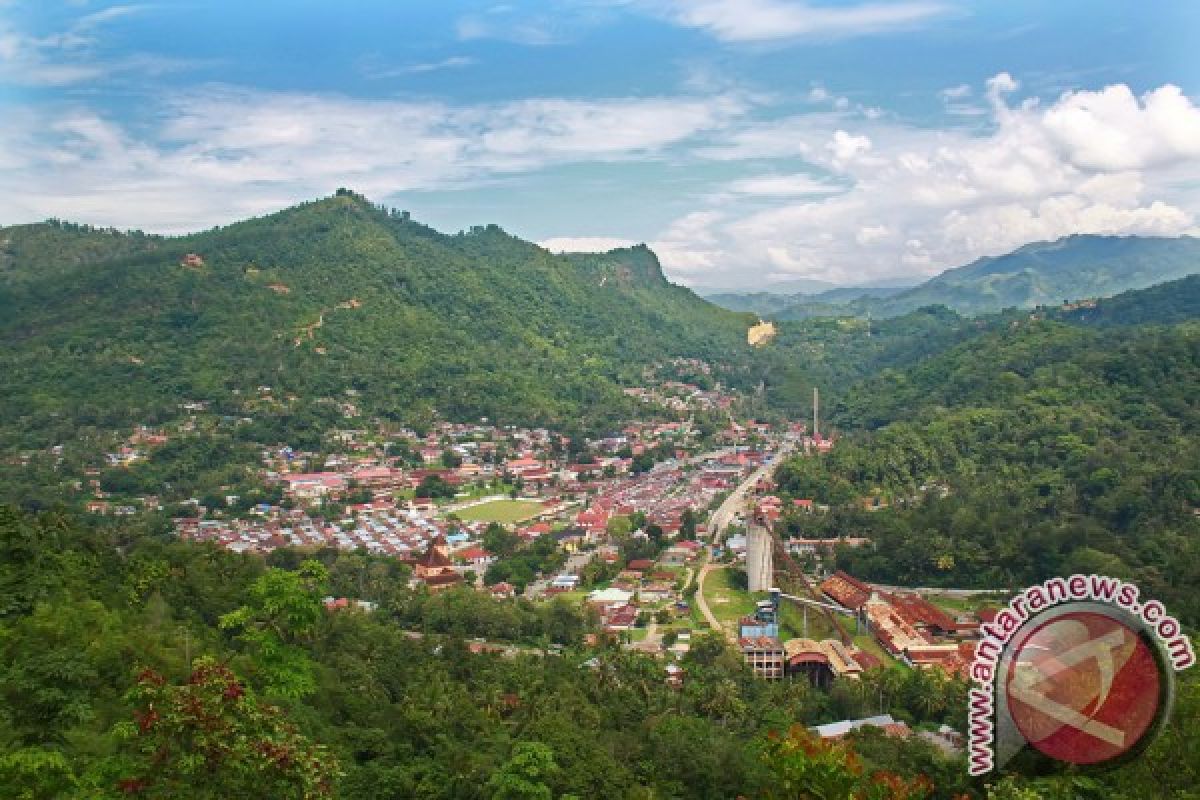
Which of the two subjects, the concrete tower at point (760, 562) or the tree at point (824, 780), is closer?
the tree at point (824, 780)

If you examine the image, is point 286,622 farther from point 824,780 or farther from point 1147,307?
point 1147,307

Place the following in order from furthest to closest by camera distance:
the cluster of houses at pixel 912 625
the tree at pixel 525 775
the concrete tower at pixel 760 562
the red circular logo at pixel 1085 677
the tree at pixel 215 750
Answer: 1. the concrete tower at pixel 760 562
2. the cluster of houses at pixel 912 625
3. the tree at pixel 525 775
4. the red circular logo at pixel 1085 677
5. the tree at pixel 215 750

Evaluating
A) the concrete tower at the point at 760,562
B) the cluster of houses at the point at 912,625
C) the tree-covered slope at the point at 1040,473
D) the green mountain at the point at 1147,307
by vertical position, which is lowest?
the cluster of houses at the point at 912,625

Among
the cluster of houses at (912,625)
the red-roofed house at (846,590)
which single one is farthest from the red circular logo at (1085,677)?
the red-roofed house at (846,590)

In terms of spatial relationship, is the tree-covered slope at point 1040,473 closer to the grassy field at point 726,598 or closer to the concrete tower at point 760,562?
the concrete tower at point 760,562

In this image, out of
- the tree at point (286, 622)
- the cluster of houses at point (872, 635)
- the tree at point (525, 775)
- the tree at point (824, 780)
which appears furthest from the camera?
the cluster of houses at point (872, 635)

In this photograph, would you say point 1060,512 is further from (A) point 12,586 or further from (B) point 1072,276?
(B) point 1072,276

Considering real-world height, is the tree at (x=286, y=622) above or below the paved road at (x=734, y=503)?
above
